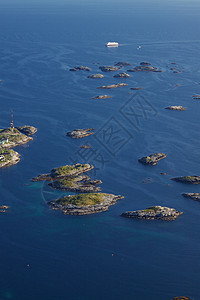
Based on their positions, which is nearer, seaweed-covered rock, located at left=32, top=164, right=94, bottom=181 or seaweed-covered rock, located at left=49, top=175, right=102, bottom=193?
seaweed-covered rock, located at left=49, top=175, right=102, bottom=193

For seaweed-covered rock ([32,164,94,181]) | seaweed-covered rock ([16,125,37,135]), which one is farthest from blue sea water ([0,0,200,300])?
seaweed-covered rock ([32,164,94,181])

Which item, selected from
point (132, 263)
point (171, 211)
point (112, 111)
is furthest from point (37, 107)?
point (132, 263)

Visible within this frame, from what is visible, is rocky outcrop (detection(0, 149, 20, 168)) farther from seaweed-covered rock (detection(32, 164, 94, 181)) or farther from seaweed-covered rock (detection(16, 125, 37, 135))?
seaweed-covered rock (detection(16, 125, 37, 135))

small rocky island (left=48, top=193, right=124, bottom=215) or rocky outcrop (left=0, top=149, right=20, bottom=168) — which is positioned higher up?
rocky outcrop (left=0, top=149, right=20, bottom=168)

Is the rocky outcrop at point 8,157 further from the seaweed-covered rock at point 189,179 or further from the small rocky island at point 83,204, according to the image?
the seaweed-covered rock at point 189,179

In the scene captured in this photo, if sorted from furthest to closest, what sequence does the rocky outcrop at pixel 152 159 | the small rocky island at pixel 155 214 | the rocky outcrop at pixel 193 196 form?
the rocky outcrop at pixel 152 159 < the rocky outcrop at pixel 193 196 < the small rocky island at pixel 155 214

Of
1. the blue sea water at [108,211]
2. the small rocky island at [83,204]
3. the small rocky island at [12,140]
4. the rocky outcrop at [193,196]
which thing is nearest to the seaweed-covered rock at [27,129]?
the small rocky island at [12,140]
